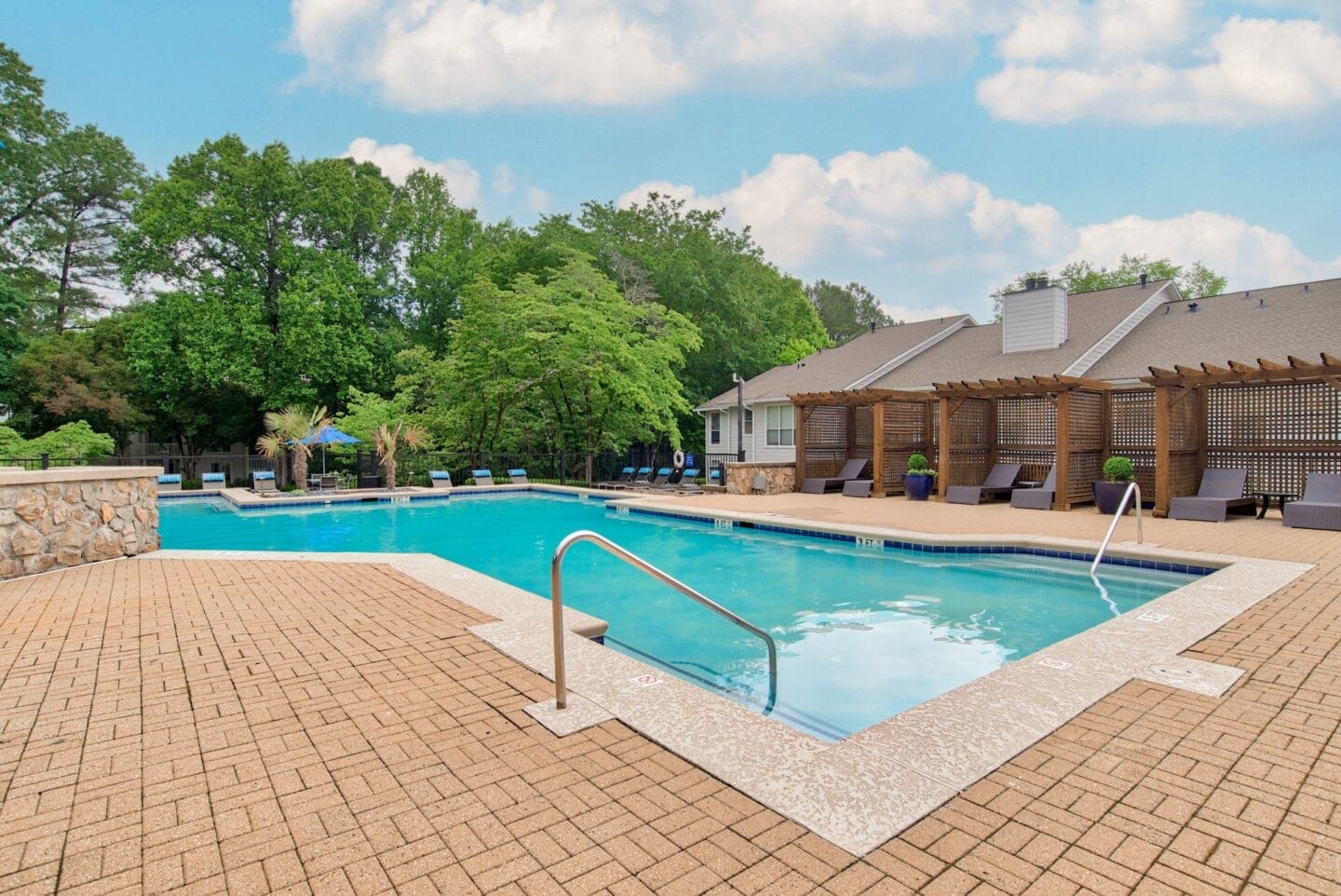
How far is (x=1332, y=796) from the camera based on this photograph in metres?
2.38

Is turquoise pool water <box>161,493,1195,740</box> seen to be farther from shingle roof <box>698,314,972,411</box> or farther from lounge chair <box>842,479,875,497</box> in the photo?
shingle roof <box>698,314,972,411</box>

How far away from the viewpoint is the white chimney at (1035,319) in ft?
54.5

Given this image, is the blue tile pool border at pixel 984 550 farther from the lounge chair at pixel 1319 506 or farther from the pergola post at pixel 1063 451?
the pergola post at pixel 1063 451

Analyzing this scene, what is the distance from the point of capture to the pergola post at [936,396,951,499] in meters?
13.7

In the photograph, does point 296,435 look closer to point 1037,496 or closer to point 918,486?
point 918,486

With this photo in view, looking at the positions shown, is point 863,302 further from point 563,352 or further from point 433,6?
point 433,6

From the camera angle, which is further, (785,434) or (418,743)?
(785,434)

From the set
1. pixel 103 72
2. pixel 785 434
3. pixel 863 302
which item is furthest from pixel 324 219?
pixel 863 302

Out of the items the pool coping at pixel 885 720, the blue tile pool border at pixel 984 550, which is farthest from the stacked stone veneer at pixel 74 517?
the blue tile pool border at pixel 984 550

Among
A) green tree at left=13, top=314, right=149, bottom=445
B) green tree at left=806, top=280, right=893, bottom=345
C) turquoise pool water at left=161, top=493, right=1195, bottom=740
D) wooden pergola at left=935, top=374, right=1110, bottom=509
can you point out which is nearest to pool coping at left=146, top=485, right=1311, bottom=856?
turquoise pool water at left=161, top=493, right=1195, bottom=740

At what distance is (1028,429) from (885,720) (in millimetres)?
12195

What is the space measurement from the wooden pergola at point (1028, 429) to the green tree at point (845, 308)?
105ft

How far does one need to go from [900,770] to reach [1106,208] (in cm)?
2416

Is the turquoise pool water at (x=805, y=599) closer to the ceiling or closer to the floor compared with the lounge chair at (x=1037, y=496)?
closer to the floor
